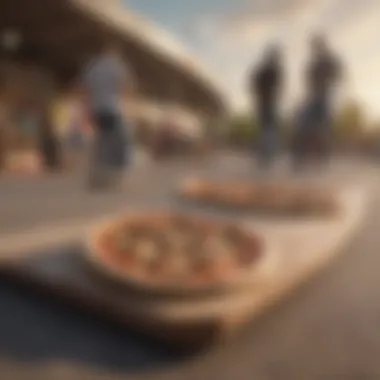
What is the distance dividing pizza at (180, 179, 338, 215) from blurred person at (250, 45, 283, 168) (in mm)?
178

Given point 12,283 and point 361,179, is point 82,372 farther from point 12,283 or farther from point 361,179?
point 361,179

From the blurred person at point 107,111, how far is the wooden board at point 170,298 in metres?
Answer: 0.63

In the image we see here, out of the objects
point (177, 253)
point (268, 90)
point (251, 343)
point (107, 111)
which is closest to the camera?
point (251, 343)

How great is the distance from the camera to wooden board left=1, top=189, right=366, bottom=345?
0.67 m

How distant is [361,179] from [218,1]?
3.61 ft

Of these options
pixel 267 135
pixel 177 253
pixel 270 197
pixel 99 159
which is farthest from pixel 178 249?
pixel 99 159

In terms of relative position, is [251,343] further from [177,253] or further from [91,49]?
[91,49]

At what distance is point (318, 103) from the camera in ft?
4.34

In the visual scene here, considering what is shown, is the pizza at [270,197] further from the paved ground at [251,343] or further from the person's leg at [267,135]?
the paved ground at [251,343]

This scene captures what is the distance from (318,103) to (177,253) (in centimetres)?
70

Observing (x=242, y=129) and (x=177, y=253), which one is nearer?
(x=177, y=253)

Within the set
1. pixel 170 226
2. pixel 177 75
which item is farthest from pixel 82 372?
pixel 177 75

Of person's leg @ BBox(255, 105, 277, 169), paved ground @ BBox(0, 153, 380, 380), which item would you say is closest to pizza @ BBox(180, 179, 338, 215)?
person's leg @ BBox(255, 105, 277, 169)

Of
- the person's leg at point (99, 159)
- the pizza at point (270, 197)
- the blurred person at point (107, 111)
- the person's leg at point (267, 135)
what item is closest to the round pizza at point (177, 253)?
the pizza at point (270, 197)
